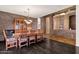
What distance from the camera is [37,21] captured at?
928 cm

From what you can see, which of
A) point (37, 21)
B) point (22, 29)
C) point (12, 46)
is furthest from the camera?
point (37, 21)

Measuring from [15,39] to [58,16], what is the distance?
4793 mm

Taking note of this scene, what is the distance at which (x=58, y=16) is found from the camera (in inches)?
319

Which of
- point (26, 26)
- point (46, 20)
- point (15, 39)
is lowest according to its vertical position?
point (15, 39)

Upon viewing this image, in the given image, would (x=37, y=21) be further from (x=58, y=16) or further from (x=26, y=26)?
(x=58, y=16)

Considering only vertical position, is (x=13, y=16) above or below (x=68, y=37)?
above
